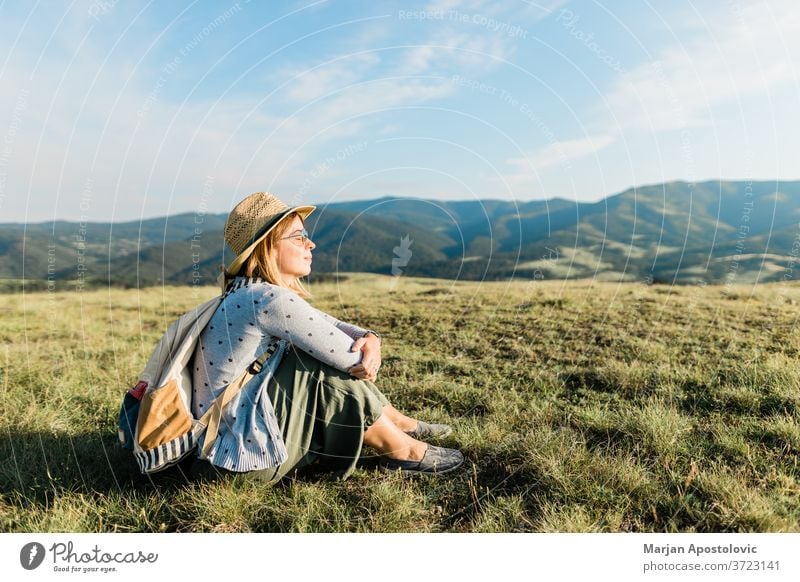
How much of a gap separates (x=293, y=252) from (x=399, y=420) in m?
1.73

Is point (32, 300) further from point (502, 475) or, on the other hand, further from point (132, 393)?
point (502, 475)

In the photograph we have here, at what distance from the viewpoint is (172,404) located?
10.7 ft

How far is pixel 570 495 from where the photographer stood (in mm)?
3502

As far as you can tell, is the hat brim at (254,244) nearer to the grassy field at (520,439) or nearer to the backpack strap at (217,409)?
the backpack strap at (217,409)

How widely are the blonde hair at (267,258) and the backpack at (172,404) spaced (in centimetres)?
29

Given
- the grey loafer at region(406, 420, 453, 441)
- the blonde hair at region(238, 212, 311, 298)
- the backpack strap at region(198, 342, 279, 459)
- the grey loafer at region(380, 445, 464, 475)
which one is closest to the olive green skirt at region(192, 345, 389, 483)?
the backpack strap at region(198, 342, 279, 459)

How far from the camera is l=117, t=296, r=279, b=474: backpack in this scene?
3242 mm

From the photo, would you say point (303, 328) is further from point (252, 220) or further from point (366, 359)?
point (252, 220)

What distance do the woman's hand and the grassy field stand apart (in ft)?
2.63

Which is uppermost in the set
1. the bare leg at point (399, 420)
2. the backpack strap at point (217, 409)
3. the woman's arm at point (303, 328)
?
the woman's arm at point (303, 328)

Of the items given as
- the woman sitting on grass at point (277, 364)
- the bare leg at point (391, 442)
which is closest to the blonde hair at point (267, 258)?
the woman sitting on grass at point (277, 364)

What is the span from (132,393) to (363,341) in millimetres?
1510

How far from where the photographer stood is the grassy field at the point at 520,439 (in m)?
3.42

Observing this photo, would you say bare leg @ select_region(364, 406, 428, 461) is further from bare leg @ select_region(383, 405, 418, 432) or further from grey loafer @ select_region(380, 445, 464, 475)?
bare leg @ select_region(383, 405, 418, 432)
